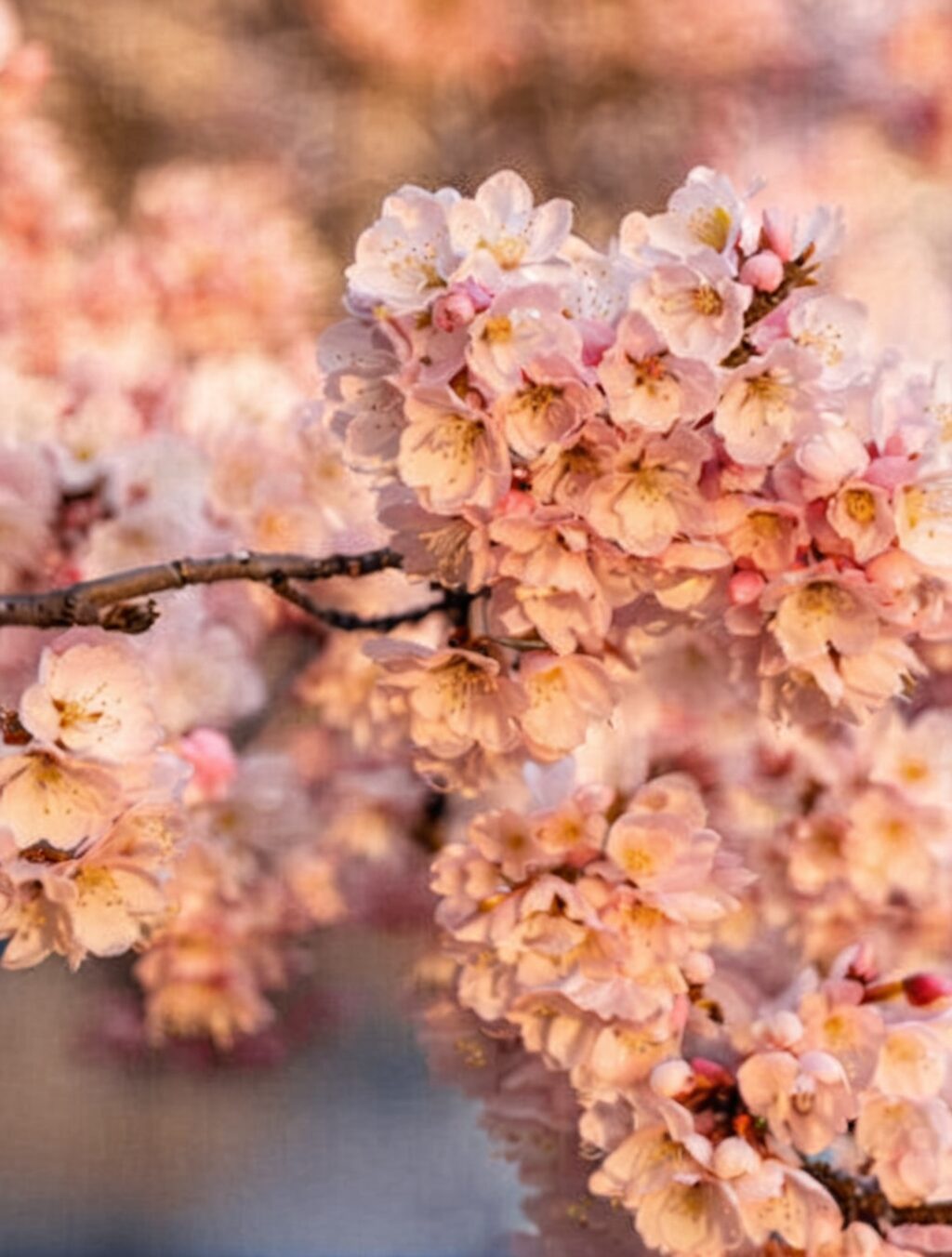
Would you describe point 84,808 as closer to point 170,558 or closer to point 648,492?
point 648,492

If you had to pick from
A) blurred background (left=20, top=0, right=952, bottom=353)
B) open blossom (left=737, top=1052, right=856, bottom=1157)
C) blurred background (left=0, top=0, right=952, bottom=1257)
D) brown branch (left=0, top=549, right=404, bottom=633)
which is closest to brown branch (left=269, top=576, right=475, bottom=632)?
brown branch (left=0, top=549, right=404, bottom=633)

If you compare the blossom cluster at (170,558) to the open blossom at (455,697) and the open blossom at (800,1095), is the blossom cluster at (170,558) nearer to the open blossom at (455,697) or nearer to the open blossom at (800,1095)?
the open blossom at (455,697)

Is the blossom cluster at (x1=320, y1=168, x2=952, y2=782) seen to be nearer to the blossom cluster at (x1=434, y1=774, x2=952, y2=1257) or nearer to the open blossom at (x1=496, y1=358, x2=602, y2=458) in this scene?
the open blossom at (x1=496, y1=358, x2=602, y2=458)

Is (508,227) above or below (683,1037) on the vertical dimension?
above

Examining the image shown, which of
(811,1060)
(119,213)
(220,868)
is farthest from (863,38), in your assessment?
(811,1060)

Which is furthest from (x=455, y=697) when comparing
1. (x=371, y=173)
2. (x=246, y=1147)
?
(x=371, y=173)
